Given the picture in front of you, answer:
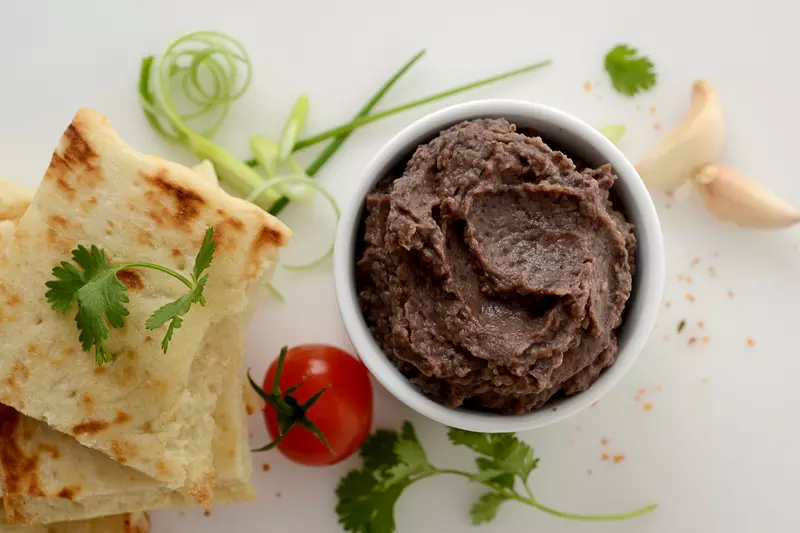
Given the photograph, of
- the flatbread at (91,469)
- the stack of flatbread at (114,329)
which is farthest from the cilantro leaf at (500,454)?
the stack of flatbread at (114,329)

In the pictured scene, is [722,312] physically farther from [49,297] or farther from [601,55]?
[49,297]

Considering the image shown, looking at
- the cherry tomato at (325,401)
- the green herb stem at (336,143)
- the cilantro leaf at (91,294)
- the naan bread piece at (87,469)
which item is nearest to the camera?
the cilantro leaf at (91,294)

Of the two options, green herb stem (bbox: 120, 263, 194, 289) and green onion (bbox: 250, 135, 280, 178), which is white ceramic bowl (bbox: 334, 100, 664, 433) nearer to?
green herb stem (bbox: 120, 263, 194, 289)

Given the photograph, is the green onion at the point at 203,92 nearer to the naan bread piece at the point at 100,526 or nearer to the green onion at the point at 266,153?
the green onion at the point at 266,153

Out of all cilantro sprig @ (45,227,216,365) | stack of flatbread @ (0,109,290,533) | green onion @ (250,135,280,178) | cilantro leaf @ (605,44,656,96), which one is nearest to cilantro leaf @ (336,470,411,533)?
stack of flatbread @ (0,109,290,533)

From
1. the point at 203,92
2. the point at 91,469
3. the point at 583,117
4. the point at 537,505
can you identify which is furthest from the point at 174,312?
the point at 583,117

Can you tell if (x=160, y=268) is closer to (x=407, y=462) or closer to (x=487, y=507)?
(x=407, y=462)

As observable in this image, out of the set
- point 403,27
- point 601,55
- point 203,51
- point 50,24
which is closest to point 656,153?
point 601,55
